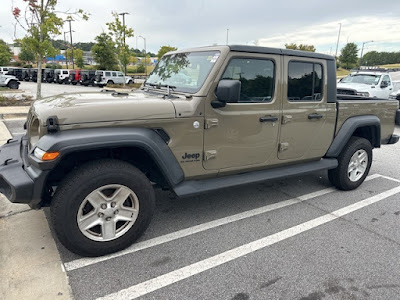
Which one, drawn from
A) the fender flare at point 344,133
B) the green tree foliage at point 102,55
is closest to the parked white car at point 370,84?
the fender flare at point 344,133

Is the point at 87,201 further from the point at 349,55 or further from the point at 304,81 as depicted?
the point at 349,55

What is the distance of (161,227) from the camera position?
3.32m

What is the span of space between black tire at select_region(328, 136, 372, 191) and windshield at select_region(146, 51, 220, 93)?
245 centimetres

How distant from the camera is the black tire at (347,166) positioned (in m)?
4.31

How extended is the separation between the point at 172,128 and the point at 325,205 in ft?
8.01

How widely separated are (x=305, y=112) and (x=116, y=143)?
7.81 ft

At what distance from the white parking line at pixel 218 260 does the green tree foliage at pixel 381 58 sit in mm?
105625

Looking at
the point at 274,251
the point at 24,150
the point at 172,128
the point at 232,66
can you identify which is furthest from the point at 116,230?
the point at 232,66

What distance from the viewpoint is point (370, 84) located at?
12.4 meters

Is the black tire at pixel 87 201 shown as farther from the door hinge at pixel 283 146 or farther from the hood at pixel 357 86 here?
the hood at pixel 357 86

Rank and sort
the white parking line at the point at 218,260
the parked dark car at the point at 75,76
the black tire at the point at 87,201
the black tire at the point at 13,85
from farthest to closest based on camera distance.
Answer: the parked dark car at the point at 75,76, the black tire at the point at 13,85, the black tire at the point at 87,201, the white parking line at the point at 218,260

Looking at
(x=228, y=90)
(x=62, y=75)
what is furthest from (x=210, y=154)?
(x=62, y=75)

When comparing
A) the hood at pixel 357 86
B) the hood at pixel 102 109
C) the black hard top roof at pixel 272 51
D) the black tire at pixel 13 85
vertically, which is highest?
the black hard top roof at pixel 272 51

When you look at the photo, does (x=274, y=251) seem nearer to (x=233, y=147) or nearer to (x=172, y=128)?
(x=233, y=147)
